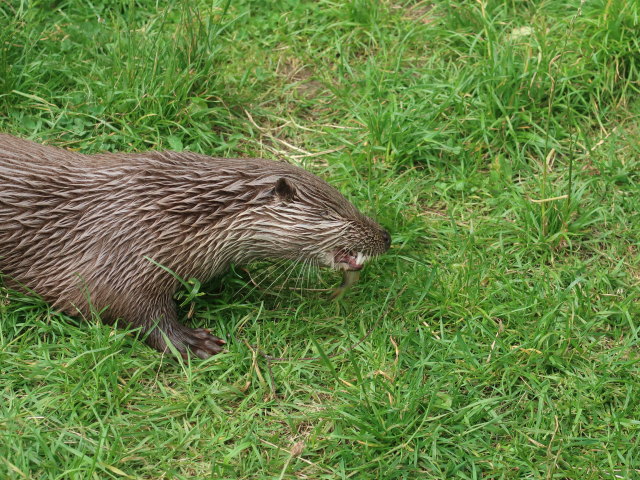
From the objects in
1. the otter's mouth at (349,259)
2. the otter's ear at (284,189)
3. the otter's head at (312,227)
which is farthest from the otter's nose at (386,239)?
the otter's ear at (284,189)

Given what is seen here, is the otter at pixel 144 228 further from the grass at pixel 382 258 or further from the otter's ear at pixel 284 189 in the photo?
the grass at pixel 382 258

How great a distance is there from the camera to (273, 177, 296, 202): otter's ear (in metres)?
3.55

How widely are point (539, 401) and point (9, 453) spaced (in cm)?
190

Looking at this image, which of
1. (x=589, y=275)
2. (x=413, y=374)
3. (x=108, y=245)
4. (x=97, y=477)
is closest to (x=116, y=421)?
(x=97, y=477)

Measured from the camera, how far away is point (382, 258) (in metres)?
4.02

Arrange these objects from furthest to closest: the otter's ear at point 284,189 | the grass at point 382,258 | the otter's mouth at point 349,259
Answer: the otter's mouth at point 349,259
the otter's ear at point 284,189
the grass at point 382,258

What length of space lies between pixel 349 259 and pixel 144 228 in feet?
2.75

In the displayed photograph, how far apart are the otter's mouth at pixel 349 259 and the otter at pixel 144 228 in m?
0.06

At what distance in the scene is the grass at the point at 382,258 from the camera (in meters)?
3.28

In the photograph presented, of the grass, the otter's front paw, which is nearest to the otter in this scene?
the otter's front paw

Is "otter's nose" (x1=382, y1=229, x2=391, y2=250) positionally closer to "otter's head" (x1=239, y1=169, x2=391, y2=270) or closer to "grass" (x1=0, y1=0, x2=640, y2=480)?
"otter's head" (x1=239, y1=169, x2=391, y2=270)

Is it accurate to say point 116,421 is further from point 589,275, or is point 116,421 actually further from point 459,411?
point 589,275

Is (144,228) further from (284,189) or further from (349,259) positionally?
(349,259)

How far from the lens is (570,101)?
454cm
